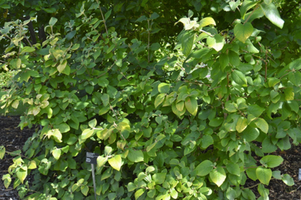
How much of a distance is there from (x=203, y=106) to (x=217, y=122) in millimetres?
222

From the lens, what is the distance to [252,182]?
2.80 metres

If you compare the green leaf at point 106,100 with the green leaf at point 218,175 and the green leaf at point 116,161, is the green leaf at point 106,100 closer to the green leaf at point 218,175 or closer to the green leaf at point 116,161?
the green leaf at point 116,161

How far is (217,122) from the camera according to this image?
1747mm

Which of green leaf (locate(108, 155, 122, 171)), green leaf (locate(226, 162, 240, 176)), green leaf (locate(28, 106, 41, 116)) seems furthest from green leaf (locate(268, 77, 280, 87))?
green leaf (locate(28, 106, 41, 116))

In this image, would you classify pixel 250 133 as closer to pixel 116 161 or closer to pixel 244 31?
pixel 244 31

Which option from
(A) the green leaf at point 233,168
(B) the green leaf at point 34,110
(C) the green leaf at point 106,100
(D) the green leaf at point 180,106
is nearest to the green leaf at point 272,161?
(A) the green leaf at point 233,168

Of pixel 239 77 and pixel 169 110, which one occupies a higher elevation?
pixel 239 77

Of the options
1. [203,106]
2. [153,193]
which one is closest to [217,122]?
[203,106]

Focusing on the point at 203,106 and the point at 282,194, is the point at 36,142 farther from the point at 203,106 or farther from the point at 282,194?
the point at 282,194

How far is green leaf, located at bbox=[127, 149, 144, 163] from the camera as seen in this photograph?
1.72 m

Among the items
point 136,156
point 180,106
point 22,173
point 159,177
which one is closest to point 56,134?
point 22,173

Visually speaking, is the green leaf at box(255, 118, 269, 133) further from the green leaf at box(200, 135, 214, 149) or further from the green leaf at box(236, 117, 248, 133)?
the green leaf at box(200, 135, 214, 149)

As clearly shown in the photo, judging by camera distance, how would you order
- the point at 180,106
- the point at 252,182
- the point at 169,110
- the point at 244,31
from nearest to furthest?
the point at 244,31
the point at 180,106
the point at 169,110
the point at 252,182

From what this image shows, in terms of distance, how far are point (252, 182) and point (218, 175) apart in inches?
54.3
